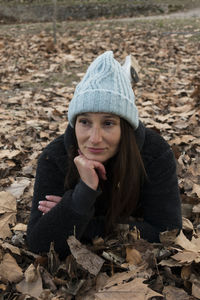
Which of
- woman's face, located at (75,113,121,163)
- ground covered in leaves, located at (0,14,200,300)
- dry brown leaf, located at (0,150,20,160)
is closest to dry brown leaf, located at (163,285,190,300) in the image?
ground covered in leaves, located at (0,14,200,300)

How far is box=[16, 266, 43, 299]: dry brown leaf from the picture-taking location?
5.66 ft

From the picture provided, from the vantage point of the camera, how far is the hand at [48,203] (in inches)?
77.1

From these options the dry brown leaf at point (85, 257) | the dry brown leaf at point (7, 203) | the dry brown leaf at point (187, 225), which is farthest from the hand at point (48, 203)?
the dry brown leaf at point (187, 225)

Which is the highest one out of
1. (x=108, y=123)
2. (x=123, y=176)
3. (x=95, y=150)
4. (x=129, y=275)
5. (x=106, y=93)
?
(x=106, y=93)

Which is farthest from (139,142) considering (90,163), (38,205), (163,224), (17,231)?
(17,231)

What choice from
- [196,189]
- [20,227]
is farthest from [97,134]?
[196,189]

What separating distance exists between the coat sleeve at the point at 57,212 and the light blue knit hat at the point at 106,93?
398 millimetres

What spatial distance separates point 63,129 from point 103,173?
2.10 metres

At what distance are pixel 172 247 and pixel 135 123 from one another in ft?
2.37

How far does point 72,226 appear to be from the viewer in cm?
180

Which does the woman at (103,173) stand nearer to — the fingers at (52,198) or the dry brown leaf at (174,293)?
the fingers at (52,198)

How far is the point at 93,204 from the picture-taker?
1.82 metres

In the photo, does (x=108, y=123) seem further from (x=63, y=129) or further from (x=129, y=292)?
(x=63, y=129)

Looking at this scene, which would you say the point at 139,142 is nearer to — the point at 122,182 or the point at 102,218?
the point at 122,182
